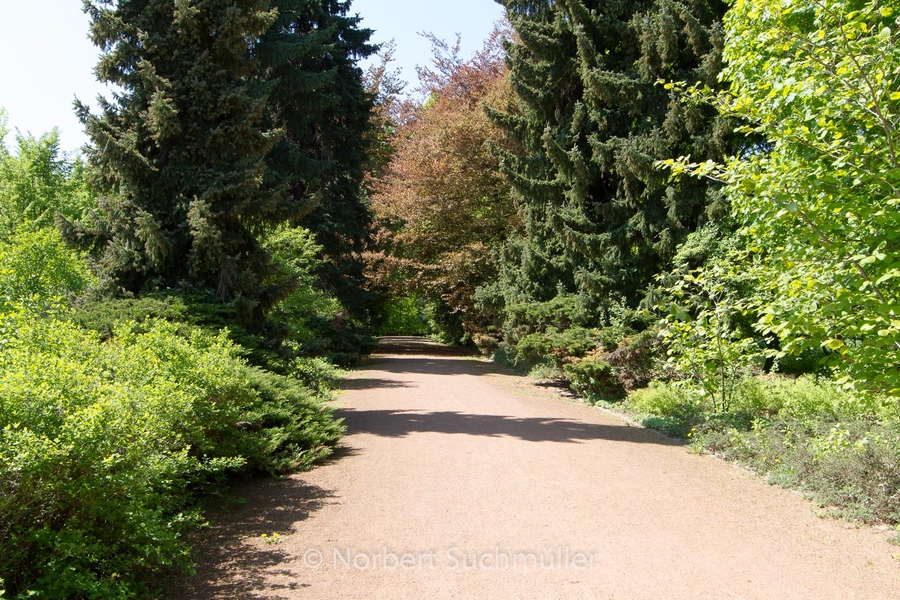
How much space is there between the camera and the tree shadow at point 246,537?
429 cm

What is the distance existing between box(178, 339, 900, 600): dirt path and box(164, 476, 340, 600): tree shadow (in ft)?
0.06

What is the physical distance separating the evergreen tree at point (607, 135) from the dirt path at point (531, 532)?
6.01 metres

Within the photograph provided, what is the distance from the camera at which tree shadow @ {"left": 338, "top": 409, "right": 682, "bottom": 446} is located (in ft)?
31.6

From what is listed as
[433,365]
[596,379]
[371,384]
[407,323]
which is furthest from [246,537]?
[407,323]

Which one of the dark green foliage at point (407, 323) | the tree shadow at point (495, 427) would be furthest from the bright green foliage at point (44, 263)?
the dark green foliage at point (407, 323)

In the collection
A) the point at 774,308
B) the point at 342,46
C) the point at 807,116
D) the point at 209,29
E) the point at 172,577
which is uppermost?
the point at 342,46

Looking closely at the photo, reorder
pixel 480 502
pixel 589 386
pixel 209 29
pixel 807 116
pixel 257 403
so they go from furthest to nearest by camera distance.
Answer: pixel 589 386, pixel 209 29, pixel 257 403, pixel 480 502, pixel 807 116

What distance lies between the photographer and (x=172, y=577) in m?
4.46

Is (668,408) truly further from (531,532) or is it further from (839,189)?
(839,189)

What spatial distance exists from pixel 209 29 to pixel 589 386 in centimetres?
1065

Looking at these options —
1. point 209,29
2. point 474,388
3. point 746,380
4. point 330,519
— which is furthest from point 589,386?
point 209,29

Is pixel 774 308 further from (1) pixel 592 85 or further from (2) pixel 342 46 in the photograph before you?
(2) pixel 342 46

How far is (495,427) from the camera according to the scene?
→ 10336 mm

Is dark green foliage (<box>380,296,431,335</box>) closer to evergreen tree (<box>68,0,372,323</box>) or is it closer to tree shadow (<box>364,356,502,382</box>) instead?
tree shadow (<box>364,356,502,382</box>)
